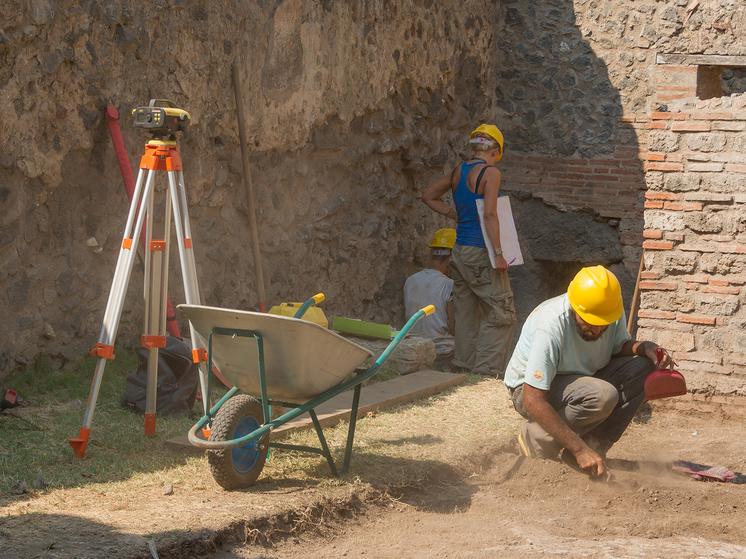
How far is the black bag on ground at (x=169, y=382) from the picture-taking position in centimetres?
435

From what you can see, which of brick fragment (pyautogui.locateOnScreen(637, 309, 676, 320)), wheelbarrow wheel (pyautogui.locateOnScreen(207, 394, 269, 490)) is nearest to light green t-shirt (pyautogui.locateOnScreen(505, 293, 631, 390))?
wheelbarrow wheel (pyautogui.locateOnScreen(207, 394, 269, 490))

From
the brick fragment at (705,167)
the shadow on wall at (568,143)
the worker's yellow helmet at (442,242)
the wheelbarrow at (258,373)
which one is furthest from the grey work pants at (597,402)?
the shadow on wall at (568,143)

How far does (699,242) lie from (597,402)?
203 cm

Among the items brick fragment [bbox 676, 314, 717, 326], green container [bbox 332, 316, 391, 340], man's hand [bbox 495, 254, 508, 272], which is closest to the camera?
brick fragment [bbox 676, 314, 717, 326]

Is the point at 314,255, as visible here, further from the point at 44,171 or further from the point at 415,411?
the point at 44,171

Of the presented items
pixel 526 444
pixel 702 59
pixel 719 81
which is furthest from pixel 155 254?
pixel 719 81

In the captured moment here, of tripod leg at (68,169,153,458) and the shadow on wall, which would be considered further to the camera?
the shadow on wall

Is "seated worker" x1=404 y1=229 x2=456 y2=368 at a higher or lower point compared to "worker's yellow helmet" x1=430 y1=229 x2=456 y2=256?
lower

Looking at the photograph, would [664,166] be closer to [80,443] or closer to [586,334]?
[586,334]

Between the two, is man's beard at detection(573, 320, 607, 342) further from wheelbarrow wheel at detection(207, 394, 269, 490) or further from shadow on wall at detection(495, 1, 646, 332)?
shadow on wall at detection(495, 1, 646, 332)

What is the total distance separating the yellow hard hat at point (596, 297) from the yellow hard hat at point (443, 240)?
4.01 m

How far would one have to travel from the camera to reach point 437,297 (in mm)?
7070

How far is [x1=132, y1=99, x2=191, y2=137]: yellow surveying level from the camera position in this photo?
151 inches

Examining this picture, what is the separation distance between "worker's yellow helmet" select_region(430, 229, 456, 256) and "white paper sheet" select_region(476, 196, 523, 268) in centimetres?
125
